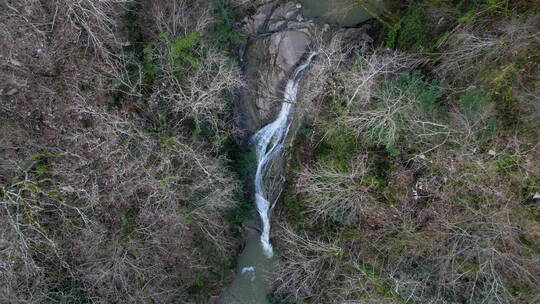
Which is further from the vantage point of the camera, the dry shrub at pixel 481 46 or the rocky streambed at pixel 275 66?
the rocky streambed at pixel 275 66

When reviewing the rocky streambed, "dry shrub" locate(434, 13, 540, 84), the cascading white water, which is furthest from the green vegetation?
the cascading white water

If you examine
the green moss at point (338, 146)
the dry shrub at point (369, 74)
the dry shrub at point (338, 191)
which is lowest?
the dry shrub at point (338, 191)

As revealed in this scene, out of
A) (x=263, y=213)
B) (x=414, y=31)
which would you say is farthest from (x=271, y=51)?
(x=263, y=213)

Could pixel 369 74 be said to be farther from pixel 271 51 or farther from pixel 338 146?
pixel 271 51

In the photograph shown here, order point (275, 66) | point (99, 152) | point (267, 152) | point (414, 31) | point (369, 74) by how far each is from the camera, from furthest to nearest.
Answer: point (267, 152) < point (275, 66) < point (414, 31) < point (369, 74) < point (99, 152)

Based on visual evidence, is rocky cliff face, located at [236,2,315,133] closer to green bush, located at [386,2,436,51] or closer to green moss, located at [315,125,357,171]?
green moss, located at [315,125,357,171]

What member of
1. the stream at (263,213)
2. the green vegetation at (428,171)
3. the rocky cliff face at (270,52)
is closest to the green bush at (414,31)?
the green vegetation at (428,171)

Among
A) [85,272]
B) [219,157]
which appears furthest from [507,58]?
[85,272]

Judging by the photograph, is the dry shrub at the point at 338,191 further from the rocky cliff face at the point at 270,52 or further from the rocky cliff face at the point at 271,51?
the rocky cliff face at the point at 270,52
